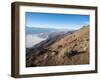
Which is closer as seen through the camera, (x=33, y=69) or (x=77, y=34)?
(x=33, y=69)

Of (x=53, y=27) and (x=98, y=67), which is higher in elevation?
(x=53, y=27)

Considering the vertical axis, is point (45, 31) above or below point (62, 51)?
above

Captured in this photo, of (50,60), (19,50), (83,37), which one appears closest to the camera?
(19,50)

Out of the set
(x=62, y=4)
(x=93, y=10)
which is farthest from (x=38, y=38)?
(x=93, y=10)

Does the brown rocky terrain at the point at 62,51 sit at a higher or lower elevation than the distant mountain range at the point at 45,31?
lower

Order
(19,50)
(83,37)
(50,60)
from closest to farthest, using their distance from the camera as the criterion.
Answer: (19,50) → (50,60) → (83,37)

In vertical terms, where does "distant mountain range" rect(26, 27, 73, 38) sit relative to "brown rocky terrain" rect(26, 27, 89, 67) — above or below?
above

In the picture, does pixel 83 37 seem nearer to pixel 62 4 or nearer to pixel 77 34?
pixel 77 34

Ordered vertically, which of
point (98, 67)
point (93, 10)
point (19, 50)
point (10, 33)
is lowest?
point (98, 67)
